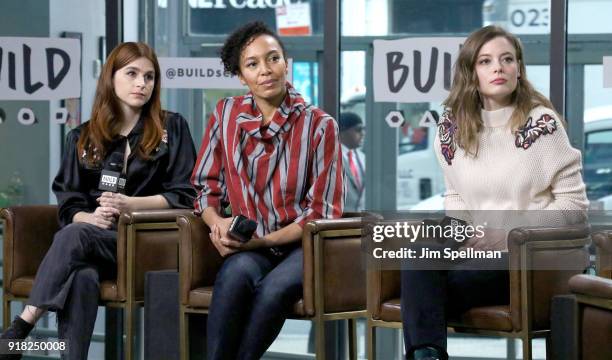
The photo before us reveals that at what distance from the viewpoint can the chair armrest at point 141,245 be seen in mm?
4484

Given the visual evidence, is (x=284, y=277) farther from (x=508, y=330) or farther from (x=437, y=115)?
(x=437, y=115)

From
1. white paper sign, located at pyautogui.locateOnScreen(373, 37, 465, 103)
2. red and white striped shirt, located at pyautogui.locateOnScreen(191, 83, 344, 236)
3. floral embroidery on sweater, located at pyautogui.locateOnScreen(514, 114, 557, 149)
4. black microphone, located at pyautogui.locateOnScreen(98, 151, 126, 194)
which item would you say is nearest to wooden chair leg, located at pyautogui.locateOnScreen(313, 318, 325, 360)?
red and white striped shirt, located at pyautogui.locateOnScreen(191, 83, 344, 236)

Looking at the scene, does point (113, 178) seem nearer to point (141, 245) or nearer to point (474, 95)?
point (141, 245)

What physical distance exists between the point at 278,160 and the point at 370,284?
1.91 feet

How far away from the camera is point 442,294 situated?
3.67 m

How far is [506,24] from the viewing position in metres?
5.43

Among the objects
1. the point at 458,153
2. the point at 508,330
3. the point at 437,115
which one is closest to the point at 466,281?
the point at 508,330

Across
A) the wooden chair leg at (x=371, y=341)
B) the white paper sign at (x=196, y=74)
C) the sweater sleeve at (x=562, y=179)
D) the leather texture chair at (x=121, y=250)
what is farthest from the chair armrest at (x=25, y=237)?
the sweater sleeve at (x=562, y=179)

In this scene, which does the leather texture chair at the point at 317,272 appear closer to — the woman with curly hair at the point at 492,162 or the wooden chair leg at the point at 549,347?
the woman with curly hair at the point at 492,162

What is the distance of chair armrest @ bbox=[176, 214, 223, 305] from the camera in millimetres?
4211

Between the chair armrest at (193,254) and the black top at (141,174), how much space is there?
0.43 metres

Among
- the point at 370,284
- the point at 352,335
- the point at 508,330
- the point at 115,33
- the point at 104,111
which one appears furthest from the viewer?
the point at 115,33

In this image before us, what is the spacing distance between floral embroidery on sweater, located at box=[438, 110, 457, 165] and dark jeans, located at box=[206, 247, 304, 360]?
67cm

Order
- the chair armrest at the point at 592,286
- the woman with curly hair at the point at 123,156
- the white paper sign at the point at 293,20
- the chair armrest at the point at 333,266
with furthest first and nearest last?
the white paper sign at the point at 293,20 → the woman with curly hair at the point at 123,156 → the chair armrest at the point at 333,266 → the chair armrest at the point at 592,286
